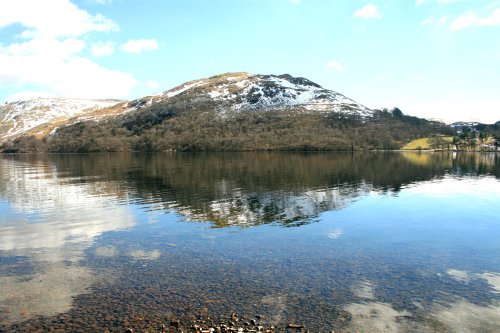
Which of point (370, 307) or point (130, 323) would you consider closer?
point (130, 323)

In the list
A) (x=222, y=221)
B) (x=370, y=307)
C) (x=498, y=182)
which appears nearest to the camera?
(x=370, y=307)

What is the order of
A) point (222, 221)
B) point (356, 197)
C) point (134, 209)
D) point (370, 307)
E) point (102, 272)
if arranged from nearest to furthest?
point (370, 307), point (102, 272), point (222, 221), point (134, 209), point (356, 197)

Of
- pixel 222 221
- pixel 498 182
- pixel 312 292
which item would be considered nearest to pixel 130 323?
pixel 312 292

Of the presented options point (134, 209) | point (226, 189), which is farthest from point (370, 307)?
point (226, 189)

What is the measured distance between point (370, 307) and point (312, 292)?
3568 millimetres

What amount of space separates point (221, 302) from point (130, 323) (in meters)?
5.14

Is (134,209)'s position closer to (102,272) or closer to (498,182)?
(102,272)

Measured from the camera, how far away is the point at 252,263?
93.1 feet

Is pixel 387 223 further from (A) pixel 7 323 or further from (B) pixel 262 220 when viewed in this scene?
(A) pixel 7 323

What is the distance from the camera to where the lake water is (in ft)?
65.0

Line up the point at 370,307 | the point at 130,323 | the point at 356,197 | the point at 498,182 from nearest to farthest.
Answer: the point at 130,323 → the point at 370,307 → the point at 356,197 → the point at 498,182

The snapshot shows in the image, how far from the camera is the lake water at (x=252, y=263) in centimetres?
1981

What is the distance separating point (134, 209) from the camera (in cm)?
5128

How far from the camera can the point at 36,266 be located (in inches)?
1091
